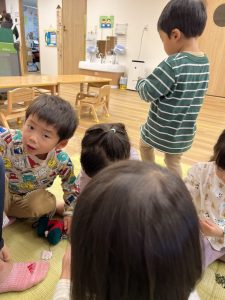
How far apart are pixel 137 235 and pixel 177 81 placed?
0.96 m

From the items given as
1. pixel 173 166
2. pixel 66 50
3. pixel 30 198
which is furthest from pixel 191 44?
pixel 66 50

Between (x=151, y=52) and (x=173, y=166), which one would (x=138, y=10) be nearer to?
(x=151, y=52)

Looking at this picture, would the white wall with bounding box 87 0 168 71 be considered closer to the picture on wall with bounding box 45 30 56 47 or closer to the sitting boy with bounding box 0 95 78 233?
the picture on wall with bounding box 45 30 56 47

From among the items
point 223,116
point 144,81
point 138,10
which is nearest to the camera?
point 144,81

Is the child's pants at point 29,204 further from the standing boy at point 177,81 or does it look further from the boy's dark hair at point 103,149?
the standing boy at point 177,81

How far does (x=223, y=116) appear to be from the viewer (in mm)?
3504

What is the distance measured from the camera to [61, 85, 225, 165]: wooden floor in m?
2.27

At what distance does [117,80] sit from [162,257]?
5.25 meters

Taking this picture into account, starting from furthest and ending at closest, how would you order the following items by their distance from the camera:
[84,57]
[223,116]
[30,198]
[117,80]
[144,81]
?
[84,57]
[117,80]
[223,116]
[144,81]
[30,198]

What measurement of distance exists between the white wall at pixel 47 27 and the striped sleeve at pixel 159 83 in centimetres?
597

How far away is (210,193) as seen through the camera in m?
0.99

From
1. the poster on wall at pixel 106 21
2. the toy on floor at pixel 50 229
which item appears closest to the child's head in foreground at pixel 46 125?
the toy on floor at pixel 50 229

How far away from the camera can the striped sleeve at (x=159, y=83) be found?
115 cm

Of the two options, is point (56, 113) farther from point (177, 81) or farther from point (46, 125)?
point (177, 81)
